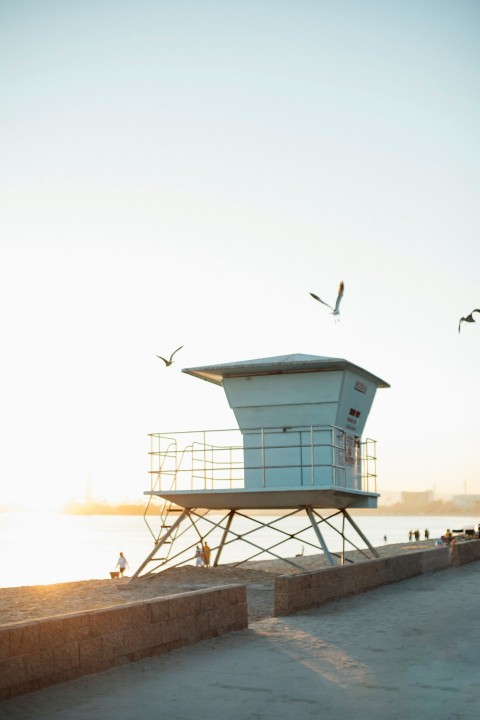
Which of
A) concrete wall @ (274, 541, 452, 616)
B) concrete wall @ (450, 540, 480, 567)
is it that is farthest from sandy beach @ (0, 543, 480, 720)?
concrete wall @ (450, 540, 480, 567)

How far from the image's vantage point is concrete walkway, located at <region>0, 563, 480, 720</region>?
26.3 ft

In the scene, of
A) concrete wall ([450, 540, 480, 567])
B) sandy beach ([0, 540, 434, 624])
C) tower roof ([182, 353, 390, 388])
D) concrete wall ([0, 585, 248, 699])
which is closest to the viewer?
concrete wall ([0, 585, 248, 699])

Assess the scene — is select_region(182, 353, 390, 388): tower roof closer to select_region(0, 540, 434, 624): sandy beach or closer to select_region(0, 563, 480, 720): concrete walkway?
select_region(0, 540, 434, 624): sandy beach

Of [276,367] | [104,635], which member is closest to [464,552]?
[276,367]

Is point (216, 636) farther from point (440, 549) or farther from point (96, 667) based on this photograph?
point (440, 549)

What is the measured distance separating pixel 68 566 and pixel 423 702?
103 m

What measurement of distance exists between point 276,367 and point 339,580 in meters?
7.06

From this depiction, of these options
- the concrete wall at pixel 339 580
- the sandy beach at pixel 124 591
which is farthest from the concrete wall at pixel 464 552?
the sandy beach at pixel 124 591

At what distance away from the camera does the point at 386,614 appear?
15148 mm

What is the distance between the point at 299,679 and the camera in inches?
372

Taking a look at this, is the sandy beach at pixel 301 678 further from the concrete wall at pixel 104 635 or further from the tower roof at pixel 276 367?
the tower roof at pixel 276 367

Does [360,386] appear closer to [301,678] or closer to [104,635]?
[301,678]

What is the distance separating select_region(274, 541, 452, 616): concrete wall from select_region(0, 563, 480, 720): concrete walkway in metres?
0.71

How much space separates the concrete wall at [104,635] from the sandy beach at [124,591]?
447 centimetres
